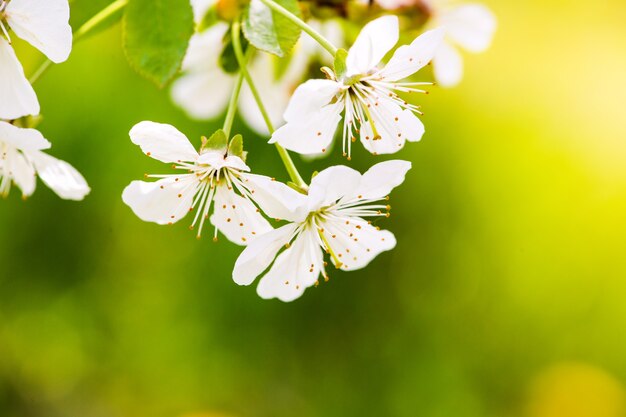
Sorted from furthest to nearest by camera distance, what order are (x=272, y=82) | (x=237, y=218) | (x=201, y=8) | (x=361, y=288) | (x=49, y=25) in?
1. (x=361, y=288)
2. (x=272, y=82)
3. (x=201, y=8)
4. (x=237, y=218)
5. (x=49, y=25)

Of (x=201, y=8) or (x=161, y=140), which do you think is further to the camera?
(x=201, y=8)

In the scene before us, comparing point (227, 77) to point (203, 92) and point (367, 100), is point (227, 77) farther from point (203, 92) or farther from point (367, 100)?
point (367, 100)

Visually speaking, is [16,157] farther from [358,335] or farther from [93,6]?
[358,335]

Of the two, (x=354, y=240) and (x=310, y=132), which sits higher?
(x=310, y=132)

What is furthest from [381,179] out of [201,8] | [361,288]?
[361,288]

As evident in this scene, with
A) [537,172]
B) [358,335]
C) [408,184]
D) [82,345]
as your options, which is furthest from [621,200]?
[82,345]

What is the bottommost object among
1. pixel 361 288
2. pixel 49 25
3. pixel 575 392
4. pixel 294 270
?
pixel 575 392

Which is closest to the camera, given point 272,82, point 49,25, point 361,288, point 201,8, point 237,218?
point 49,25
